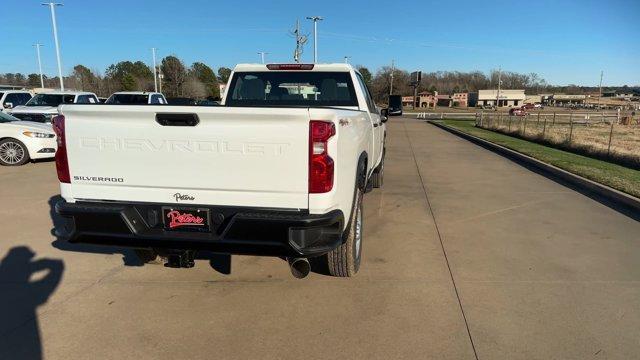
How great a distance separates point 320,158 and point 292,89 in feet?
10.1

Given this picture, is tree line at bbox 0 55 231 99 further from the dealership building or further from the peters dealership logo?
the dealership building

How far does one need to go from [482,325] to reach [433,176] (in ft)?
22.7

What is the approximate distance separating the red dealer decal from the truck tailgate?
111 mm

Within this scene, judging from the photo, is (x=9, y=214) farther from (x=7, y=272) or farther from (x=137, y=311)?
(x=137, y=311)

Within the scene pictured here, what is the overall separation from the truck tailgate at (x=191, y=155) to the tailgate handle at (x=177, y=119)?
0.05 feet

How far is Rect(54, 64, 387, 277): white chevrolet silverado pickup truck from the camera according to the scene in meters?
2.95

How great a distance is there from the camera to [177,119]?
3.02m

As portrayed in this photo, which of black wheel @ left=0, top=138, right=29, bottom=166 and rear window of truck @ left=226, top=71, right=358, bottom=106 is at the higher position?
rear window of truck @ left=226, top=71, right=358, bottom=106

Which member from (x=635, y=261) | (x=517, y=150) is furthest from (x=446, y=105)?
(x=635, y=261)

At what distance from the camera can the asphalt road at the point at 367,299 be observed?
3080 mm

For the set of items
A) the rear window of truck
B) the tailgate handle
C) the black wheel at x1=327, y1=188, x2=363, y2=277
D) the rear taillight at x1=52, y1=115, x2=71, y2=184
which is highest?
the rear window of truck

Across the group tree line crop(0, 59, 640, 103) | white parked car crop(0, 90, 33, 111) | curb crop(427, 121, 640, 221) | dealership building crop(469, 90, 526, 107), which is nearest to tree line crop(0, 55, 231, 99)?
tree line crop(0, 59, 640, 103)

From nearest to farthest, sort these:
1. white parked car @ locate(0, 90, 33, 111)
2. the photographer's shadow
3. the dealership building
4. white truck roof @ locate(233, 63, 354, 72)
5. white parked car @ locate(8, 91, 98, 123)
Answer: the photographer's shadow
white truck roof @ locate(233, 63, 354, 72)
white parked car @ locate(8, 91, 98, 123)
white parked car @ locate(0, 90, 33, 111)
the dealership building

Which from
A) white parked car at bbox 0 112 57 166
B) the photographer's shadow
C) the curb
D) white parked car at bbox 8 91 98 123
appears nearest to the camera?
the photographer's shadow
